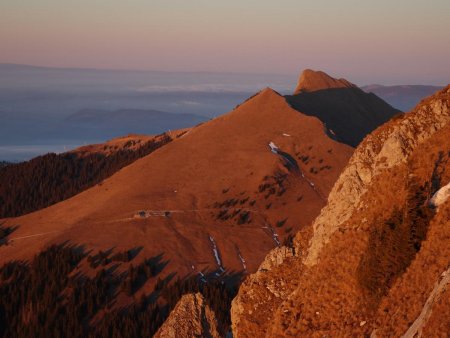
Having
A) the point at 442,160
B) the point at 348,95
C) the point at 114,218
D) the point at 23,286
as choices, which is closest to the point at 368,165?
the point at 442,160

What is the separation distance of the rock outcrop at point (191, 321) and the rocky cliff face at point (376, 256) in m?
4.57

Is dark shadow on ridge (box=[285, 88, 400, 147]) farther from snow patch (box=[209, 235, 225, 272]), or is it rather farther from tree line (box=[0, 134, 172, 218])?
snow patch (box=[209, 235, 225, 272])

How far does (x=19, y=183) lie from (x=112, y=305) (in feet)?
351

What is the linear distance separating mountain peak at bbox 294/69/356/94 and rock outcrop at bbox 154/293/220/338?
12447 cm

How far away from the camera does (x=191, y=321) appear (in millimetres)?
29969

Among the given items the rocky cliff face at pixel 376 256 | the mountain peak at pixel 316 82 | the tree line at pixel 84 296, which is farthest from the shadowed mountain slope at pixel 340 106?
the rocky cliff face at pixel 376 256

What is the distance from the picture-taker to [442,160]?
73.9 ft

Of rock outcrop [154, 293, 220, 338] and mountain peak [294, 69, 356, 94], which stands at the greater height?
rock outcrop [154, 293, 220, 338]

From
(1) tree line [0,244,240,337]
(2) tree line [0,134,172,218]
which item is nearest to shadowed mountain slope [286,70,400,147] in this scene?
(2) tree line [0,134,172,218]

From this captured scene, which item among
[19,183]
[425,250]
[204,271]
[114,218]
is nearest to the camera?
[425,250]

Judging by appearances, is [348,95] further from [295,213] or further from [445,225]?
[445,225]

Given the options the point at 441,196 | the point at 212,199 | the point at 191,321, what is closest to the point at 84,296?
the point at 212,199

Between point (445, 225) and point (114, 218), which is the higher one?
point (445, 225)

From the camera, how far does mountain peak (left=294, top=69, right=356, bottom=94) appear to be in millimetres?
154600
